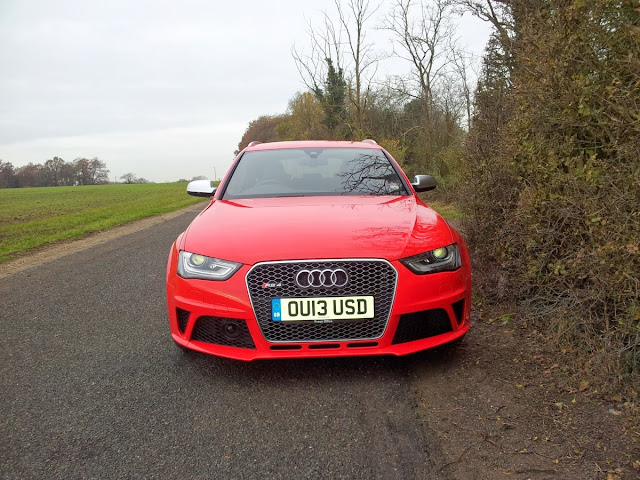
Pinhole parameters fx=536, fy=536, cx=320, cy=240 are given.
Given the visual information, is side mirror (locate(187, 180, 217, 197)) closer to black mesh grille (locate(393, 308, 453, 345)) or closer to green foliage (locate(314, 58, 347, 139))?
black mesh grille (locate(393, 308, 453, 345))

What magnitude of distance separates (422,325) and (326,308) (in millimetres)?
583

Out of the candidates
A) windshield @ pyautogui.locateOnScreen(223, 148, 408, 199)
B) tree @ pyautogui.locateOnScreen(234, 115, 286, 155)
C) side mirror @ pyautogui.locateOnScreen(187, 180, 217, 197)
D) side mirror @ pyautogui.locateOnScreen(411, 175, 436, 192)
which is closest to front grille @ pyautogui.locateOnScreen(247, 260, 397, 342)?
windshield @ pyautogui.locateOnScreen(223, 148, 408, 199)

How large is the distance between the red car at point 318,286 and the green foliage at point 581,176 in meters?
0.67

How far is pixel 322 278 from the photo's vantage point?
2920 millimetres

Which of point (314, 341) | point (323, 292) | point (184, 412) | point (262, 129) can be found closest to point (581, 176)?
point (323, 292)

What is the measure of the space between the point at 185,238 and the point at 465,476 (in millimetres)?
2117

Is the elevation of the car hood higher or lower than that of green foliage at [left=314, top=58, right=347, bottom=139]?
lower

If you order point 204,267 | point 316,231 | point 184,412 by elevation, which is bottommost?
point 184,412

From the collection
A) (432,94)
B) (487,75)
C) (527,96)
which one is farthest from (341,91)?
(527,96)

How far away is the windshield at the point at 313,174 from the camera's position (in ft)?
14.0

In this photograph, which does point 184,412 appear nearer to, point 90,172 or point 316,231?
point 316,231

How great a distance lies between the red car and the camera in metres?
2.93

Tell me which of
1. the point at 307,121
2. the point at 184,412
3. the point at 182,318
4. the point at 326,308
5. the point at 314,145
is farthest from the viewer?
the point at 307,121

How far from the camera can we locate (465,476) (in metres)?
2.11
